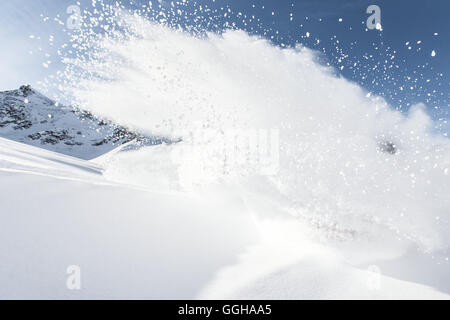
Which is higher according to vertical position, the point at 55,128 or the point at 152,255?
the point at 55,128

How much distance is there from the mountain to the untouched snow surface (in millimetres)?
90987

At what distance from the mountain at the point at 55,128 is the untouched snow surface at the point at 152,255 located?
9099 centimetres

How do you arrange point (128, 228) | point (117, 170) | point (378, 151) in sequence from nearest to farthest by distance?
point (128, 228), point (378, 151), point (117, 170)

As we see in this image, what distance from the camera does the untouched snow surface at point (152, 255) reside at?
1.68 m

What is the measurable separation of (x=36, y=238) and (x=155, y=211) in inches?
48.7

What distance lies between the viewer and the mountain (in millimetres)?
97500

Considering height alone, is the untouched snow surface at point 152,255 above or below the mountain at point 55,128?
below

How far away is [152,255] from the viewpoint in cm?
213

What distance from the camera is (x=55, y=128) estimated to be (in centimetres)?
11125

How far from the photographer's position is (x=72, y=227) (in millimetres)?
2125

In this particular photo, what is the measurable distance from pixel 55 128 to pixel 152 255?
135171mm

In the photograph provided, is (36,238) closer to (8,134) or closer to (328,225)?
(328,225)

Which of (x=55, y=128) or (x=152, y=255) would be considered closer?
(x=152, y=255)
